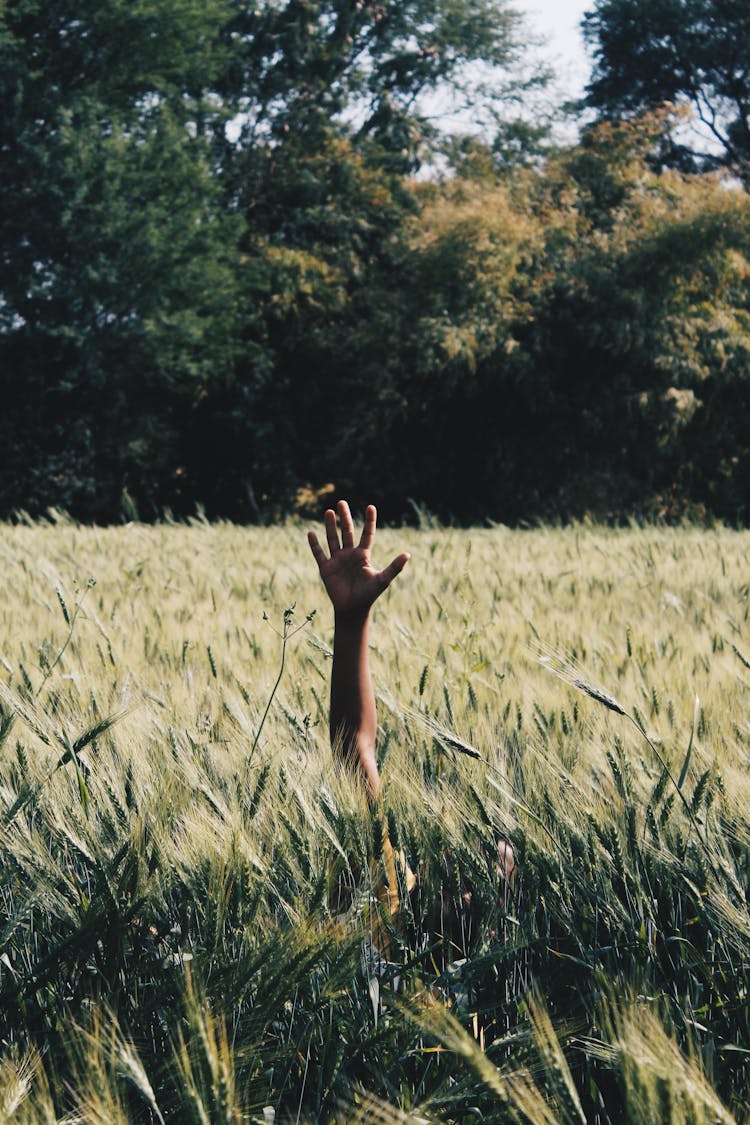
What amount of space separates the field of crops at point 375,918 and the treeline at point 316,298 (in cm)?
1229

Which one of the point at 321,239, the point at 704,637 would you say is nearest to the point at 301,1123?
the point at 704,637

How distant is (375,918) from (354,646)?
575 mm

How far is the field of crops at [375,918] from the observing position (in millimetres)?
950

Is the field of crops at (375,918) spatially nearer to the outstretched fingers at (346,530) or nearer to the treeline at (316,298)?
the outstretched fingers at (346,530)

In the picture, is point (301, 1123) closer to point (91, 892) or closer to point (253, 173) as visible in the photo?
point (91, 892)

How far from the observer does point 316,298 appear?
1609 cm

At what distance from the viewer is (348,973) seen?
3.52 feet

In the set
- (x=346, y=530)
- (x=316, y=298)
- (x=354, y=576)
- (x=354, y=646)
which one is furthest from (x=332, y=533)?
(x=316, y=298)

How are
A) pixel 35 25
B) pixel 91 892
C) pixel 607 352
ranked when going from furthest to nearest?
pixel 607 352 < pixel 35 25 < pixel 91 892

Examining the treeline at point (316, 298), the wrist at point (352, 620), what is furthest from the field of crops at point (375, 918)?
the treeline at point (316, 298)

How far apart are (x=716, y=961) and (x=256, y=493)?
1630 cm

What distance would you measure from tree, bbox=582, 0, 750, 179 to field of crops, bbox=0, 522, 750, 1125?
818 inches

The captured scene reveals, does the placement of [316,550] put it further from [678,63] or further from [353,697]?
[678,63]

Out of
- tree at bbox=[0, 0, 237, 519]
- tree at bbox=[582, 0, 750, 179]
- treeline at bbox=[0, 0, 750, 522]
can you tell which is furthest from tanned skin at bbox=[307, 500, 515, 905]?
tree at bbox=[582, 0, 750, 179]
